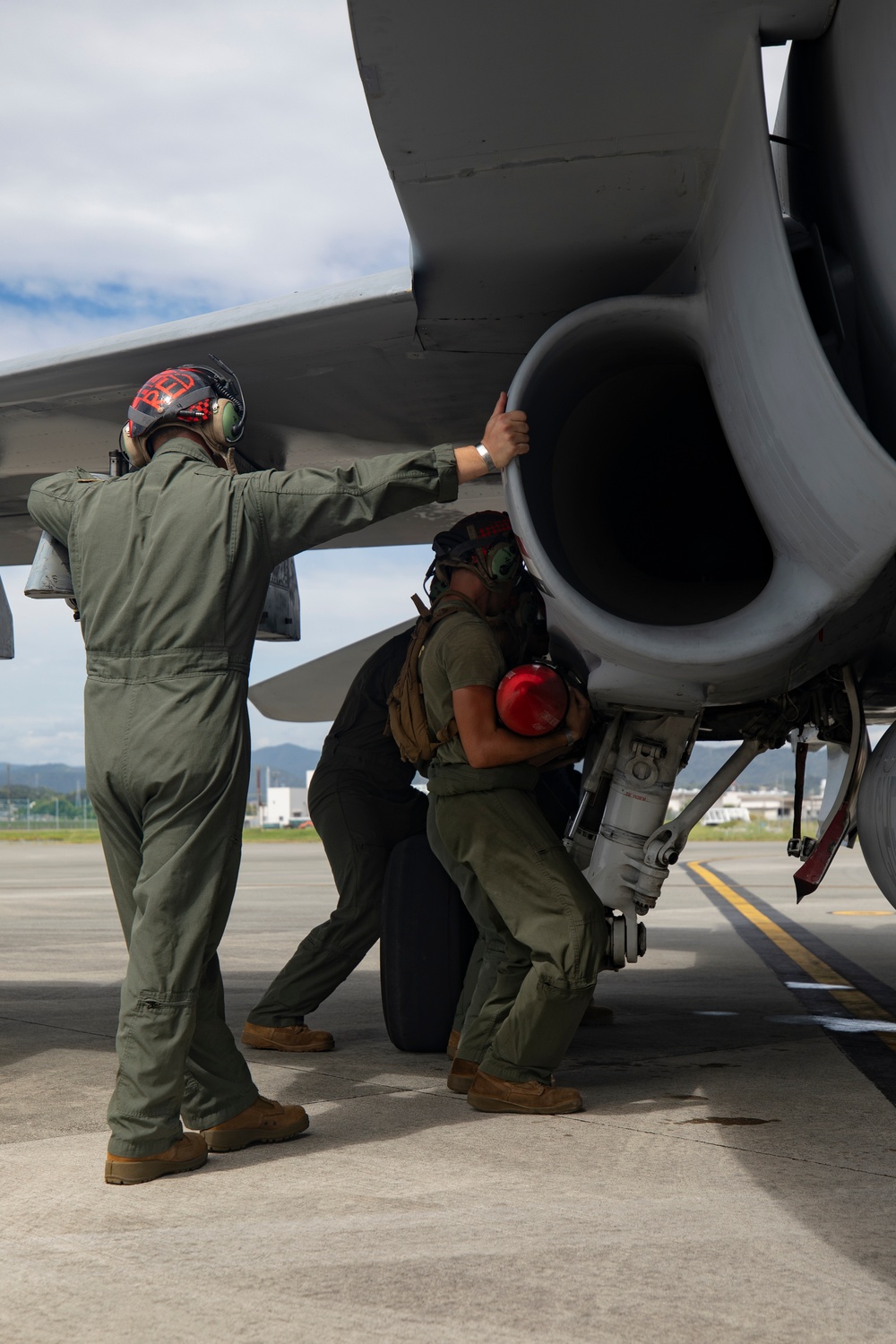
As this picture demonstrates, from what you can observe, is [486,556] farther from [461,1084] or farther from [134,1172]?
[134,1172]

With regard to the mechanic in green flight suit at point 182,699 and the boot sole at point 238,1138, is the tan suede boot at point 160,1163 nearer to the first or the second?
the mechanic in green flight suit at point 182,699

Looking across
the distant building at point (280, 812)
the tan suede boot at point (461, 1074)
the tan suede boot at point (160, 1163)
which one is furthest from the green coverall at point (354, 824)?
the distant building at point (280, 812)

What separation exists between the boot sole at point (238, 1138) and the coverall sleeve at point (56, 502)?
5.38ft

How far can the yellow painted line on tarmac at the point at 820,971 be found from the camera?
566 centimetres

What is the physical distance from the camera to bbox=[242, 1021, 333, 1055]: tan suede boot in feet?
16.1

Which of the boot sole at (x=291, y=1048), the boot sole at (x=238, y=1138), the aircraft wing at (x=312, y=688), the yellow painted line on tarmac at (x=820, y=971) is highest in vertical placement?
the aircraft wing at (x=312, y=688)

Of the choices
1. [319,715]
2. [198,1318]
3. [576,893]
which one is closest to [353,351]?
[576,893]

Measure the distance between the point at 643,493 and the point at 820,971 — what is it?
444cm

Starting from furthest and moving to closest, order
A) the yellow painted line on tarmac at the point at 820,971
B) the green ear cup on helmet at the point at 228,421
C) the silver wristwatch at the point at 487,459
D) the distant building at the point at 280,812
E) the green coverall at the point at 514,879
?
the distant building at the point at 280,812, the yellow painted line on tarmac at the point at 820,971, the green coverall at the point at 514,879, the green ear cup on helmet at the point at 228,421, the silver wristwatch at the point at 487,459

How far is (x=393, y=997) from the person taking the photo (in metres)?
4.80

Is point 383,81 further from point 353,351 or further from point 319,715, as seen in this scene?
point 319,715

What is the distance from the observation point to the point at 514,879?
376cm

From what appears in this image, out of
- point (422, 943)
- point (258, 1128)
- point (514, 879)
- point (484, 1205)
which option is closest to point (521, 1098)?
point (514, 879)

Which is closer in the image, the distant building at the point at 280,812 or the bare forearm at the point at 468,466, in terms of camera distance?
the bare forearm at the point at 468,466
